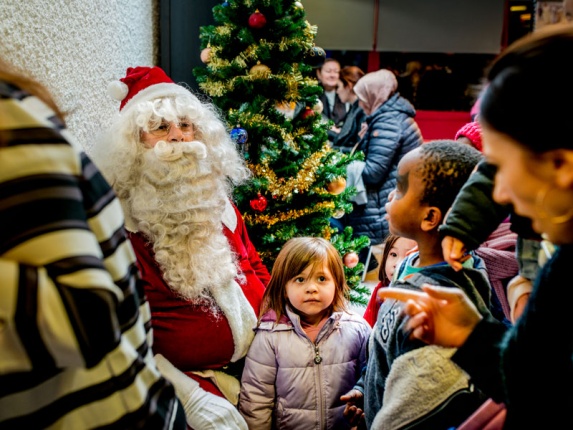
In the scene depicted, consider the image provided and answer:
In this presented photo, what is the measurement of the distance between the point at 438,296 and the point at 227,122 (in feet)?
6.06

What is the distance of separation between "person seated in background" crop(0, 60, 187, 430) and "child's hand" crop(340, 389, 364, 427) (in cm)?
103

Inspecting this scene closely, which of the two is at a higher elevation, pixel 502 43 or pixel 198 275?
pixel 502 43

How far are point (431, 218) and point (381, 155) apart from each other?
2832 millimetres

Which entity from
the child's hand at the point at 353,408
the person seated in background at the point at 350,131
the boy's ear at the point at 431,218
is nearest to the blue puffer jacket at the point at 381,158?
the person seated in background at the point at 350,131

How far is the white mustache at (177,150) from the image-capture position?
6.93ft

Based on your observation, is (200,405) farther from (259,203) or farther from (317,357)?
(259,203)

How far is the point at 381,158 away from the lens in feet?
13.9

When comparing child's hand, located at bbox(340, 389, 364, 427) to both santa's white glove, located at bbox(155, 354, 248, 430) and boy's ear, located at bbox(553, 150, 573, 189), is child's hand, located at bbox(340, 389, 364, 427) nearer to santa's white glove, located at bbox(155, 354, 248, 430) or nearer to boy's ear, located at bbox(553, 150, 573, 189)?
santa's white glove, located at bbox(155, 354, 248, 430)

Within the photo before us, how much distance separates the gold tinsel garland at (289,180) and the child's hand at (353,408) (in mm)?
1104

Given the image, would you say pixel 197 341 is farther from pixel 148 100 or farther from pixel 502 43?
pixel 502 43

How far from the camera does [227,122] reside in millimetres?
2699

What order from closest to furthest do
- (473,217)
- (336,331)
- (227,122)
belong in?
1. (473,217)
2. (336,331)
3. (227,122)

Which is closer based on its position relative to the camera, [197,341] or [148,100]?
[197,341]

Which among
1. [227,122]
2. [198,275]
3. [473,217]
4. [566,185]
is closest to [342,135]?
[227,122]
